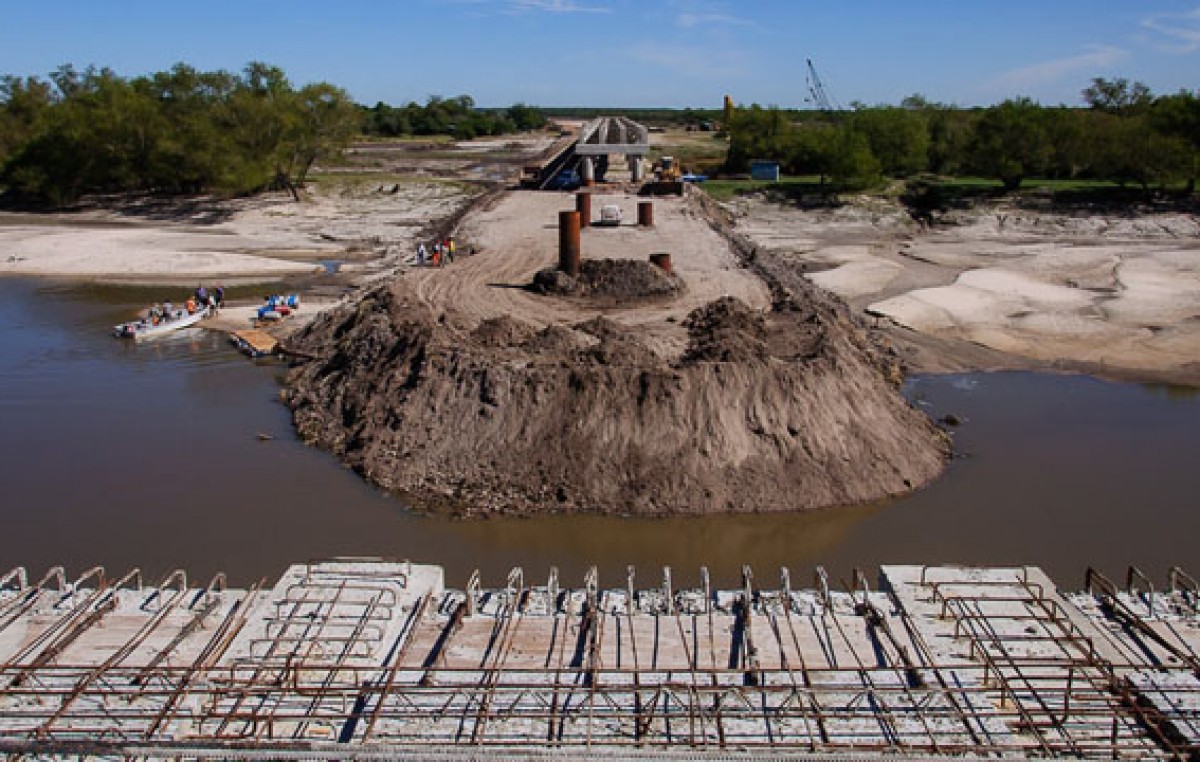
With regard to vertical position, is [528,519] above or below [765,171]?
below

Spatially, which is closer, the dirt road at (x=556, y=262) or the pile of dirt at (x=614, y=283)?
the dirt road at (x=556, y=262)

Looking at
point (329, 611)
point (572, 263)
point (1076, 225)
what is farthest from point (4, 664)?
point (1076, 225)

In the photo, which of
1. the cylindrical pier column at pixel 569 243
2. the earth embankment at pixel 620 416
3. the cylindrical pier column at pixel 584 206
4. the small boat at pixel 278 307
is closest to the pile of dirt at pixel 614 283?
the cylindrical pier column at pixel 569 243

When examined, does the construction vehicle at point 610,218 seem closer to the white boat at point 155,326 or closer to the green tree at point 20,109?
the white boat at point 155,326

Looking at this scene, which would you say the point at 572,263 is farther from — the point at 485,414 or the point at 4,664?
the point at 4,664

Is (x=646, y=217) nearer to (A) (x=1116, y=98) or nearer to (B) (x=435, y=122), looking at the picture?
(A) (x=1116, y=98)

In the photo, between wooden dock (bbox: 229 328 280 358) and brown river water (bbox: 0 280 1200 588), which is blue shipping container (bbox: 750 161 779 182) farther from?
→ wooden dock (bbox: 229 328 280 358)

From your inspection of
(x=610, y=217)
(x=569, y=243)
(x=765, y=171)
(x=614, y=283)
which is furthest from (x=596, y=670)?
(x=765, y=171)
